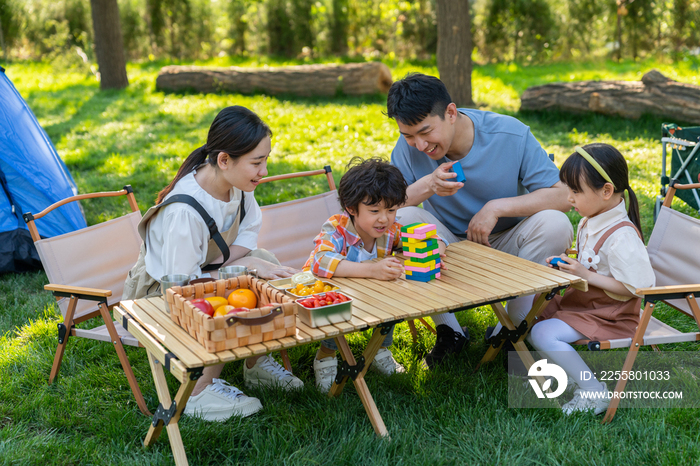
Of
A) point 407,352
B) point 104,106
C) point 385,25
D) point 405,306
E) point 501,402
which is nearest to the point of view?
point 405,306

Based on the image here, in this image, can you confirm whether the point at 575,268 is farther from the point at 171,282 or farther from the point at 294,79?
the point at 294,79

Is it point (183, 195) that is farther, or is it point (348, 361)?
point (183, 195)

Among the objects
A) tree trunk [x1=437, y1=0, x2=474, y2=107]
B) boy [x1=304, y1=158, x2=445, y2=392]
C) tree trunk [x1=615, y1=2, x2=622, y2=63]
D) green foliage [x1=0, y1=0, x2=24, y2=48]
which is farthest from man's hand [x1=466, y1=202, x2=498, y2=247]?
green foliage [x1=0, y1=0, x2=24, y2=48]

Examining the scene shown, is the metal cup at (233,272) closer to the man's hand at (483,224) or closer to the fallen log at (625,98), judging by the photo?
the man's hand at (483,224)

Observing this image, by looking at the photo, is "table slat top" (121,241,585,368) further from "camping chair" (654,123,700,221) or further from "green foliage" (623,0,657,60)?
"green foliage" (623,0,657,60)

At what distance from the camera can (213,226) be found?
299cm

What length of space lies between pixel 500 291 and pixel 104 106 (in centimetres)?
958

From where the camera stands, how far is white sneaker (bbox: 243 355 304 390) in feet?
10.1

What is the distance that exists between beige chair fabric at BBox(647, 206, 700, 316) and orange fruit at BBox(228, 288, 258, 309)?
2.12 meters

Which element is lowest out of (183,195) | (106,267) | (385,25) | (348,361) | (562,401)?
(562,401)

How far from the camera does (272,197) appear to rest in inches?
235

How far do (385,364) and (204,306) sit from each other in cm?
136

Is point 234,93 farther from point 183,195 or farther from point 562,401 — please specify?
point 562,401

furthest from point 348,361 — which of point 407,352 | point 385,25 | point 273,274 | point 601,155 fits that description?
point 385,25
